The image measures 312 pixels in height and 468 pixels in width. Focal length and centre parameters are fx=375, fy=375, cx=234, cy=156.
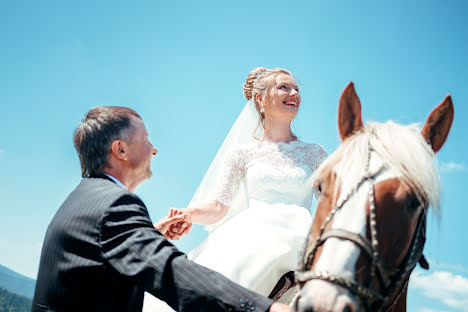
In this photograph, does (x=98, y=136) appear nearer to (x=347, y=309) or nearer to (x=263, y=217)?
(x=263, y=217)

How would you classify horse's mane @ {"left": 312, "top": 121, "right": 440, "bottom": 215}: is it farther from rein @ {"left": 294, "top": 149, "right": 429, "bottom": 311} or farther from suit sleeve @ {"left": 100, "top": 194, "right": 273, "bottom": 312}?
suit sleeve @ {"left": 100, "top": 194, "right": 273, "bottom": 312}

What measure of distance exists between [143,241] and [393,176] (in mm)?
1351

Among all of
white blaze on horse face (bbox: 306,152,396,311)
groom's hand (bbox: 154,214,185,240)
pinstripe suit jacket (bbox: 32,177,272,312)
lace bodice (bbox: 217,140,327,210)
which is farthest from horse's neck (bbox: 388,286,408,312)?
→ groom's hand (bbox: 154,214,185,240)

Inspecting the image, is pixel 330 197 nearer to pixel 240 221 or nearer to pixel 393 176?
pixel 393 176

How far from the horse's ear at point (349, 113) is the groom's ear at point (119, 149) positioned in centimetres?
152

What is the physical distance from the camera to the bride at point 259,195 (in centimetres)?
279

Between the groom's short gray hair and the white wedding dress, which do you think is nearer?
the groom's short gray hair

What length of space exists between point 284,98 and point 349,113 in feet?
6.62

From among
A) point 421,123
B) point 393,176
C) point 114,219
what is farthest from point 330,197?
point 114,219

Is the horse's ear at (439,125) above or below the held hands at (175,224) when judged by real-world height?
above

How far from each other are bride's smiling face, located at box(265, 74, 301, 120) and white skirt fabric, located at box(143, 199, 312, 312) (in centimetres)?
140

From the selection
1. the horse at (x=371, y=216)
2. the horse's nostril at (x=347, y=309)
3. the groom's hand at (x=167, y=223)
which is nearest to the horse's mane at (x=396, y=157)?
the horse at (x=371, y=216)

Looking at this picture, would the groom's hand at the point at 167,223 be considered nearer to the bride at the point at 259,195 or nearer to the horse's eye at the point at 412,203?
the bride at the point at 259,195

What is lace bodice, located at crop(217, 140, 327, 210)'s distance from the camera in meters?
Result: 3.75
